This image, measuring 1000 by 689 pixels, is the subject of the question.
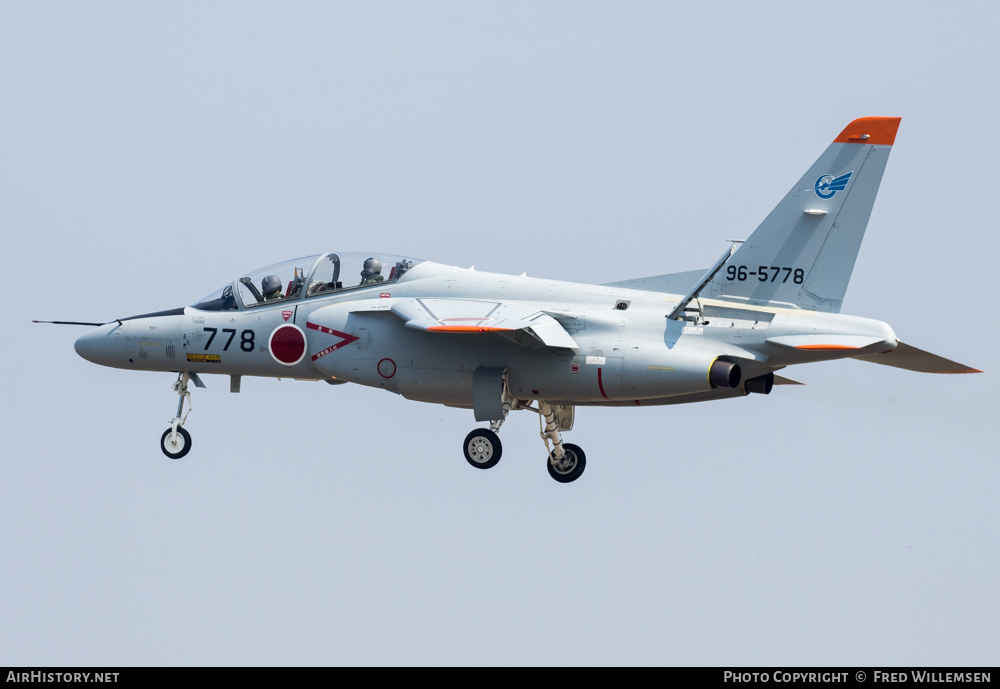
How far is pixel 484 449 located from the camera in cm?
2716

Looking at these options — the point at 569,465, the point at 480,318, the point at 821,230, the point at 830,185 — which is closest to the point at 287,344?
the point at 480,318

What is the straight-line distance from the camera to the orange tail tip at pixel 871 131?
81.3 ft

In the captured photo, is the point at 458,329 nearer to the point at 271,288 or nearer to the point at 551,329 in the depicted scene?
the point at 551,329

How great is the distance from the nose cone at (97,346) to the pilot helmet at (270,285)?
2.67 metres

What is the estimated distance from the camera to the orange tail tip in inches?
976

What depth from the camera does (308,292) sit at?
2841 cm

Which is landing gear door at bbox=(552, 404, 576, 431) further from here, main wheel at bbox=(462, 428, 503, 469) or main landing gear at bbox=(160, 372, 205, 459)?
main landing gear at bbox=(160, 372, 205, 459)

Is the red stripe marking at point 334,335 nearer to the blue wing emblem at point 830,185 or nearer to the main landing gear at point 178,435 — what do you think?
the main landing gear at point 178,435

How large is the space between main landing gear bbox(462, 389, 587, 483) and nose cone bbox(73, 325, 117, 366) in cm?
621

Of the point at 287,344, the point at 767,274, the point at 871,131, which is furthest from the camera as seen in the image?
the point at 287,344

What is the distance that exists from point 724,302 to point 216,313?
26.8 ft

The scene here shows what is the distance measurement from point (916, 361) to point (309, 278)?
360 inches

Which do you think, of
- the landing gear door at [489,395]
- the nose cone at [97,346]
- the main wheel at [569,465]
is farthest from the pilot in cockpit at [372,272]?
the nose cone at [97,346]

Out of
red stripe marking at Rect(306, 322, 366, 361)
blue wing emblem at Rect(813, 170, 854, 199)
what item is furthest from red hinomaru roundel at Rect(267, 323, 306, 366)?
blue wing emblem at Rect(813, 170, 854, 199)
